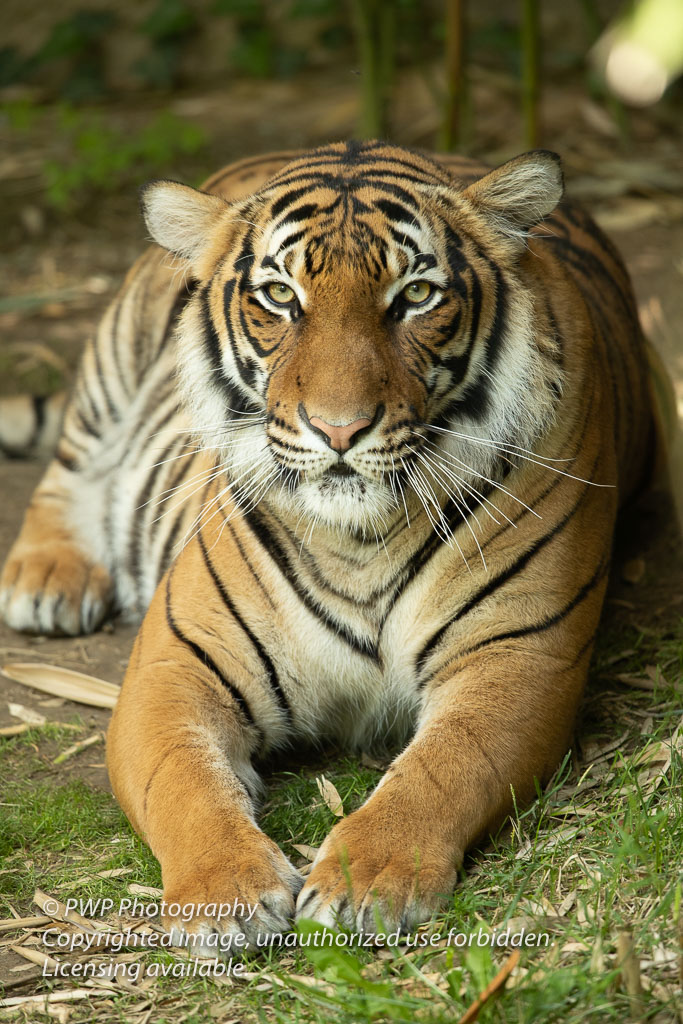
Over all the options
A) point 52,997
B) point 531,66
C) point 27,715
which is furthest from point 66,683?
point 531,66

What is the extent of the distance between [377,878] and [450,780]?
263 mm

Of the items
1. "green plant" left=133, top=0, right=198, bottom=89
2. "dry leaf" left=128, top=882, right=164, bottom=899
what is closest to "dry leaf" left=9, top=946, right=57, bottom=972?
"dry leaf" left=128, top=882, right=164, bottom=899

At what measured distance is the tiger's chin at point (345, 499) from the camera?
210 cm

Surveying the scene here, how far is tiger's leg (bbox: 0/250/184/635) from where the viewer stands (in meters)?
3.33

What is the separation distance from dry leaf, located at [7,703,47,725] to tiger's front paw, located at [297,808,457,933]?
1155mm

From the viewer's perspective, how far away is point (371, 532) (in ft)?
7.72

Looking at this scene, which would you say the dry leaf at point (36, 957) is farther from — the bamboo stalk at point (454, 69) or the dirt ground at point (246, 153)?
the bamboo stalk at point (454, 69)

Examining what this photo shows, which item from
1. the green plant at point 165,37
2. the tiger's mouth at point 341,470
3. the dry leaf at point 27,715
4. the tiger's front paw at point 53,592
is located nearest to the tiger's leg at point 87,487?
the tiger's front paw at point 53,592

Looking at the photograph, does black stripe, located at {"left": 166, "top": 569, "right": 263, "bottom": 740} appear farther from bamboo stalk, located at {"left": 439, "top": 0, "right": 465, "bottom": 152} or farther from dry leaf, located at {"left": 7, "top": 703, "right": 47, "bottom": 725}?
bamboo stalk, located at {"left": 439, "top": 0, "right": 465, "bottom": 152}

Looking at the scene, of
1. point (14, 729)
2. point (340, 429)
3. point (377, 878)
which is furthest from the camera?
point (14, 729)

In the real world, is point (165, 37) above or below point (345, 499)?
above

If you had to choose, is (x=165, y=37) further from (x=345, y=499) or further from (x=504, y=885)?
(x=504, y=885)

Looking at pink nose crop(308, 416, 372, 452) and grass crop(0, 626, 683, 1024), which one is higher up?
pink nose crop(308, 416, 372, 452)

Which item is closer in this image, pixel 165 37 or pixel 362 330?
pixel 362 330
